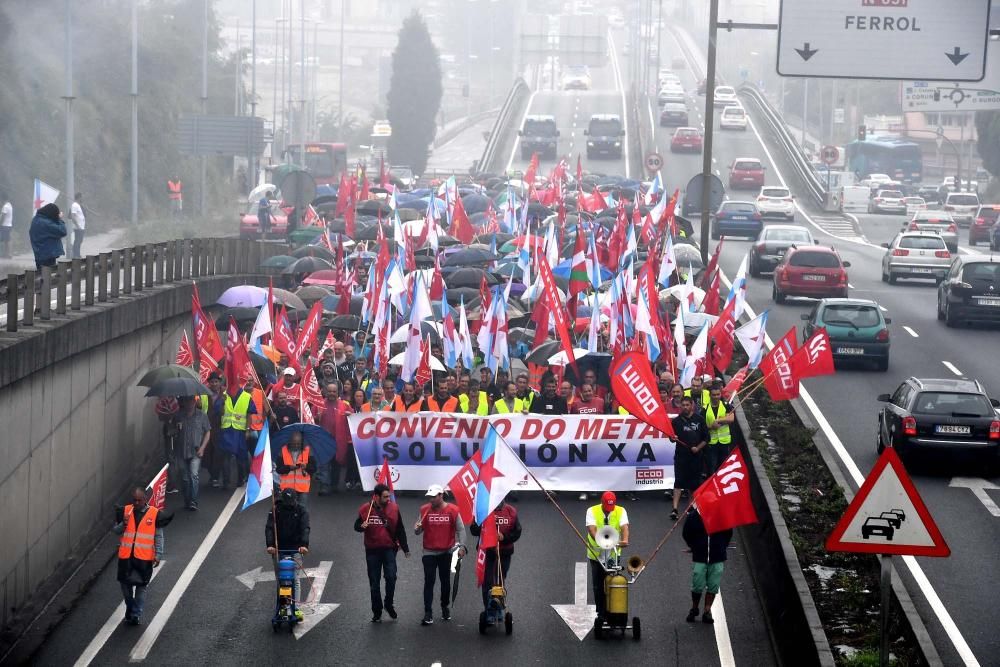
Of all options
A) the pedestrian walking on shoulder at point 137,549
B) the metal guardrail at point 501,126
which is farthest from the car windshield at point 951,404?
the metal guardrail at point 501,126

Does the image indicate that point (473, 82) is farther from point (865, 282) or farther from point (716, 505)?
point (716, 505)

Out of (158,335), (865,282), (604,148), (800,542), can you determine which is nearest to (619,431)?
(800,542)

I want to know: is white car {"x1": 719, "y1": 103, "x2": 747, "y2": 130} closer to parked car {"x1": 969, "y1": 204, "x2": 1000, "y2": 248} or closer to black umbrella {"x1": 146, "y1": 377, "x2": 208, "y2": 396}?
parked car {"x1": 969, "y1": 204, "x2": 1000, "y2": 248}

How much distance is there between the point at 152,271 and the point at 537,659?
1359cm

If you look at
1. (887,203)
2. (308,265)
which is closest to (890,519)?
(308,265)

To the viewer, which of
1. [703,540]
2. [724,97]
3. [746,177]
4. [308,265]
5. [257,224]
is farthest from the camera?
[724,97]

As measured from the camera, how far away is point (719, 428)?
21234 mm

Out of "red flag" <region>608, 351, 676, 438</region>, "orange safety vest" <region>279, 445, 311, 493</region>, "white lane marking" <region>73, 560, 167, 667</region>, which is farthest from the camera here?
"orange safety vest" <region>279, 445, 311, 493</region>

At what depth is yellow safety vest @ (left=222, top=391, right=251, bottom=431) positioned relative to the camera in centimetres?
2239

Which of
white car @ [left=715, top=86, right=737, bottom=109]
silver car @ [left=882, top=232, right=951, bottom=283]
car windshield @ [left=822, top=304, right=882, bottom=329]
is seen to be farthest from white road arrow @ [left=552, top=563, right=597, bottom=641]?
white car @ [left=715, top=86, right=737, bottom=109]

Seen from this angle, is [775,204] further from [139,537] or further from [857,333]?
[139,537]

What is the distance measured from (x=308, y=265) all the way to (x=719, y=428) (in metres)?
13.4

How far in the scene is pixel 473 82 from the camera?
187375 millimetres

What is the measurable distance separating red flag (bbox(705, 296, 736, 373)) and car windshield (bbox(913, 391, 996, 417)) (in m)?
3.35
